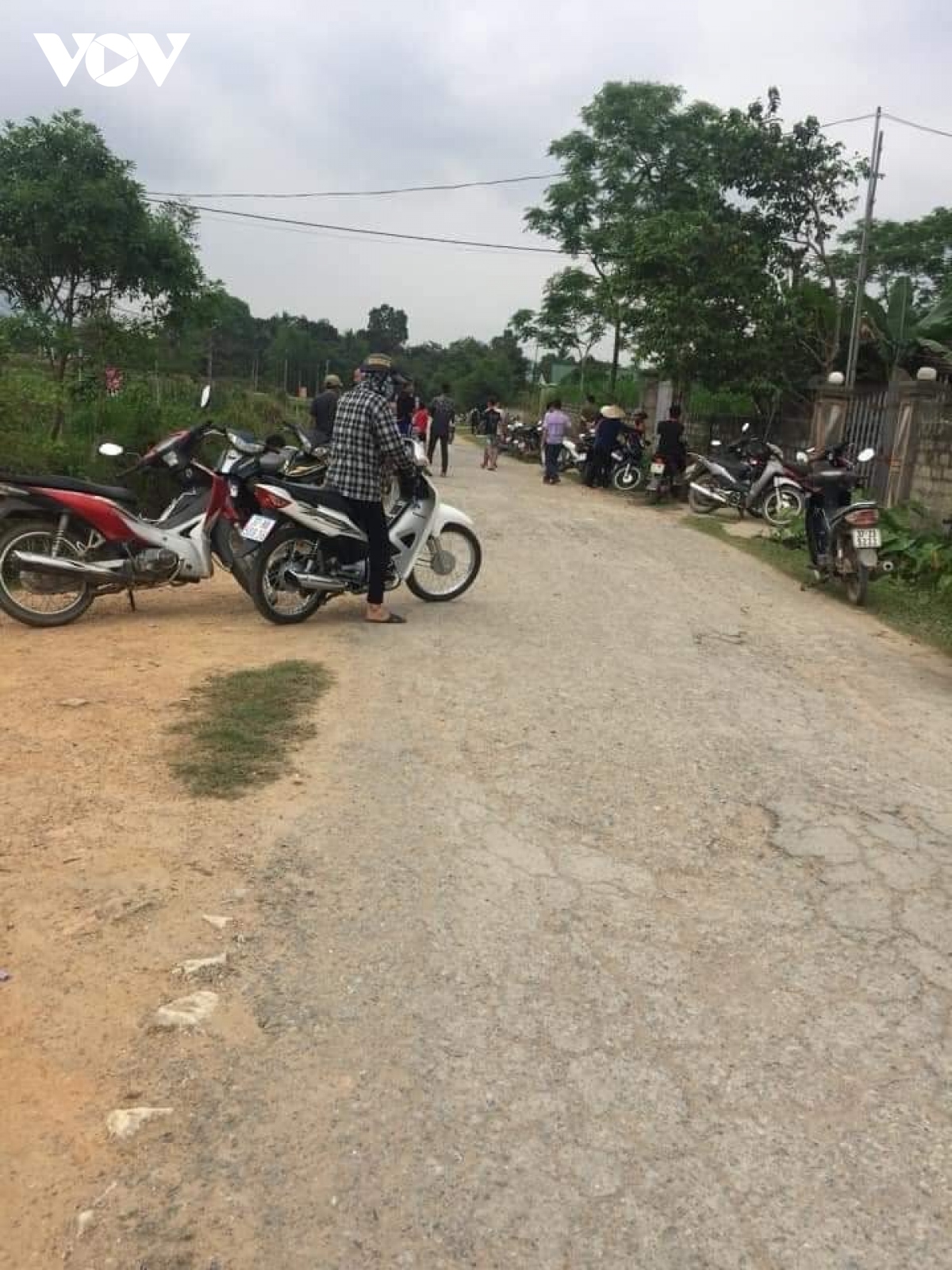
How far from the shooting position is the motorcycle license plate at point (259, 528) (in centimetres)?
654

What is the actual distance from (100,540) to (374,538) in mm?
1720

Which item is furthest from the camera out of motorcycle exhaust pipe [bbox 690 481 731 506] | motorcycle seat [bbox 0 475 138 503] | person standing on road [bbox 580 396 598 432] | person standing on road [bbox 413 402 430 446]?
person standing on road [bbox 580 396 598 432]

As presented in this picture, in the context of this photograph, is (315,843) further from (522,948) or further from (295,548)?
(295,548)

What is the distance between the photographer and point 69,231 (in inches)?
449

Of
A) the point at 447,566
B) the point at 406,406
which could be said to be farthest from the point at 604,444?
the point at 447,566

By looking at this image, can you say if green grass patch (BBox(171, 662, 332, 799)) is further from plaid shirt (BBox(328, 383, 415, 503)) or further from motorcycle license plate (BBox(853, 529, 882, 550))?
motorcycle license plate (BBox(853, 529, 882, 550))

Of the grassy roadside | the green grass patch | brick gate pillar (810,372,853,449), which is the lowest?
the green grass patch

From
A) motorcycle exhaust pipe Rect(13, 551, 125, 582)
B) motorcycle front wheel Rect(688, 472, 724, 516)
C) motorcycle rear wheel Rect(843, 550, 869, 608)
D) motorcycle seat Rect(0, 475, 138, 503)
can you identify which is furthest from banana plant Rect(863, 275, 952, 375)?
motorcycle exhaust pipe Rect(13, 551, 125, 582)

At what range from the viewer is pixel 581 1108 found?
7.80ft

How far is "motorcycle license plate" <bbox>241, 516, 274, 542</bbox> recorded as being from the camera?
6.54m

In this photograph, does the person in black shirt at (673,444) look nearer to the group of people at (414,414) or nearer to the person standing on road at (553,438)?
the person standing on road at (553,438)

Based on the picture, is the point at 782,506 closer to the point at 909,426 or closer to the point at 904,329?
the point at 909,426

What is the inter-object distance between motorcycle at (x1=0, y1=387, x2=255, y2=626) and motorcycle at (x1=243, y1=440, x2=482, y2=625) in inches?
17.0

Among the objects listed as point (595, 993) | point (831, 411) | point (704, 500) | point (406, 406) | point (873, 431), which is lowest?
point (595, 993)
